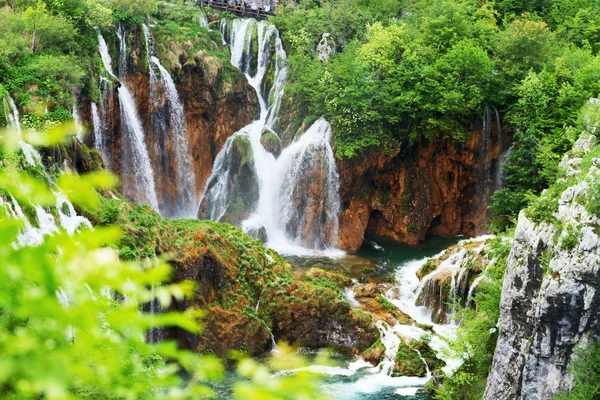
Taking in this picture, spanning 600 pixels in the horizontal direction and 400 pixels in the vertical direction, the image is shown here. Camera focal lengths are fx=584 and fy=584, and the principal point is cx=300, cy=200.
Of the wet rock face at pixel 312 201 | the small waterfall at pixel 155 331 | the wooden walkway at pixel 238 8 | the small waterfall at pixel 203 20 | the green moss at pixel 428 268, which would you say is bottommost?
the small waterfall at pixel 155 331

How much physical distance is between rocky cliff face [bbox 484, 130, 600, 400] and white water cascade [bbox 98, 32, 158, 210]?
17.8 metres

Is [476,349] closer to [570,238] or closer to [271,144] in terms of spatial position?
[570,238]

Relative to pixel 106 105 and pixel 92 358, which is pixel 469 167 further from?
pixel 92 358

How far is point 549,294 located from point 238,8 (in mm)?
27187

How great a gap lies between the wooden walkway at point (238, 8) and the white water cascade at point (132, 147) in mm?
8237

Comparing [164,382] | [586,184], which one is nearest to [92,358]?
[164,382]

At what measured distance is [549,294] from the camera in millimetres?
11500

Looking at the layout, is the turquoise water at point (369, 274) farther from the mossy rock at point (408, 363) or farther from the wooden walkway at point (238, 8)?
the wooden walkway at point (238, 8)

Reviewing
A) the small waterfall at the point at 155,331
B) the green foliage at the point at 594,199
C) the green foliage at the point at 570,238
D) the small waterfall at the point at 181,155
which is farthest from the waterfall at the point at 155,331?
the small waterfall at the point at 181,155

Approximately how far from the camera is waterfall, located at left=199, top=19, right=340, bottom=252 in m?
27.1

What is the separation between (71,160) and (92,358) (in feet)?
55.1

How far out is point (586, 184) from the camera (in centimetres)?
1183

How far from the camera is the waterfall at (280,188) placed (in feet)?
88.8

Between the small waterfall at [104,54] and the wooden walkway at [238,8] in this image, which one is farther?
the wooden walkway at [238,8]
